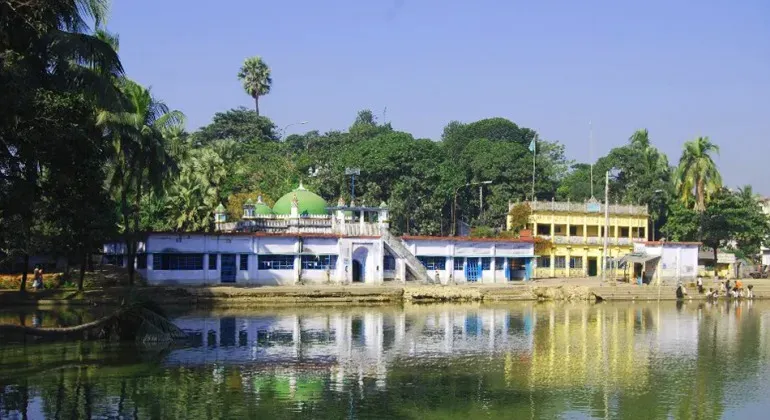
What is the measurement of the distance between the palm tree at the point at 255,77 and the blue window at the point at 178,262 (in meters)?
66.2

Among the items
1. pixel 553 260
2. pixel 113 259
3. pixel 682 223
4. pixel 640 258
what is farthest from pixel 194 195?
pixel 682 223

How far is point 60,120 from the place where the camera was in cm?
2298

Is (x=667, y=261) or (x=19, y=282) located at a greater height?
(x=667, y=261)

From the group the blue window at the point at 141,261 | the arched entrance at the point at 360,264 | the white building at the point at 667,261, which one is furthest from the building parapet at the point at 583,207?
the blue window at the point at 141,261

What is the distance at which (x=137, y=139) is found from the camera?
4497cm

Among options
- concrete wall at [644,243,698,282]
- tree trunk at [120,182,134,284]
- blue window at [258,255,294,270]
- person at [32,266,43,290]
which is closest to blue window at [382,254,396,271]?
blue window at [258,255,294,270]

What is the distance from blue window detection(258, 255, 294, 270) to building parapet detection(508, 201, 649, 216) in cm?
2585

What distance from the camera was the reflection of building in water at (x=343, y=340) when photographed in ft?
92.7

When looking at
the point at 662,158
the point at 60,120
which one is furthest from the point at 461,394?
the point at 662,158

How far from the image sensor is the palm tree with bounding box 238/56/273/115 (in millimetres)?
116812

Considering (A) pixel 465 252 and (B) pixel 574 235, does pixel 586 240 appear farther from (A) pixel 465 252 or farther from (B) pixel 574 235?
(A) pixel 465 252

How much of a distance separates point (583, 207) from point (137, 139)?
44.2 metres

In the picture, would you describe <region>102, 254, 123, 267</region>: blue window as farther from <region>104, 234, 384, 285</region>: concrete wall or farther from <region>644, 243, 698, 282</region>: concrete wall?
<region>644, 243, 698, 282</region>: concrete wall

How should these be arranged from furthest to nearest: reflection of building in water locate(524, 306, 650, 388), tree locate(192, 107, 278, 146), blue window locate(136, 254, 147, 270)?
tree locate(192, 107, 278, 146), blue window locate(136, 254, 147, 270), reflection of building in water locate(524, 306, 650, 388)
